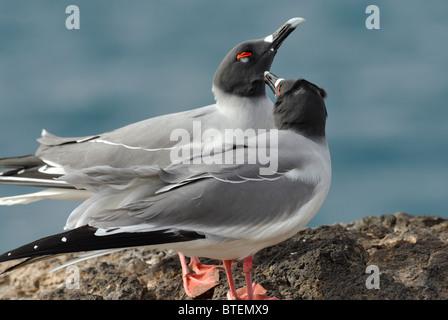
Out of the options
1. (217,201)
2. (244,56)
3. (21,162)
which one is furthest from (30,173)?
(217,201)

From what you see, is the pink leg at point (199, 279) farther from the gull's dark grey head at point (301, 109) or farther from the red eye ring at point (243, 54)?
the red eye ring at point (243, 54)

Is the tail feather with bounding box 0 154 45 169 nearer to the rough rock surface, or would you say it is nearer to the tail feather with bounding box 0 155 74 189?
the tail feather with bounding box 0 155 74 189

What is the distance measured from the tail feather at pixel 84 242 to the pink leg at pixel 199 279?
1.47 metres

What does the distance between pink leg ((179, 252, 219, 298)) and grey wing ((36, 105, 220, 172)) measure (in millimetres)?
1090

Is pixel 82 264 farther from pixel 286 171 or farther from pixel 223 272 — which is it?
pixel 286 171

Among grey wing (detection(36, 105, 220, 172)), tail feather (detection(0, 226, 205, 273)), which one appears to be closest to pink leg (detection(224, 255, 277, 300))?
tail feather (detection(0, 226, 205, 273))

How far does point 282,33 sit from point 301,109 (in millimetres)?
1796

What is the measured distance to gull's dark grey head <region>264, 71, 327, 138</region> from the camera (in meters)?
5.61

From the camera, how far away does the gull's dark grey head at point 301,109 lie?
5605 mm

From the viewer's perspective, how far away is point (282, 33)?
23.4ft

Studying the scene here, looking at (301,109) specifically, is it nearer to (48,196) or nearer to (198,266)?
(198,266)

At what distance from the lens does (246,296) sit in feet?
18.7

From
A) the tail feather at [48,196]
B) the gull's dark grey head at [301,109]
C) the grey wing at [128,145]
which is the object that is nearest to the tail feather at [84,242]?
the gull's dark grey head at [301,109]
